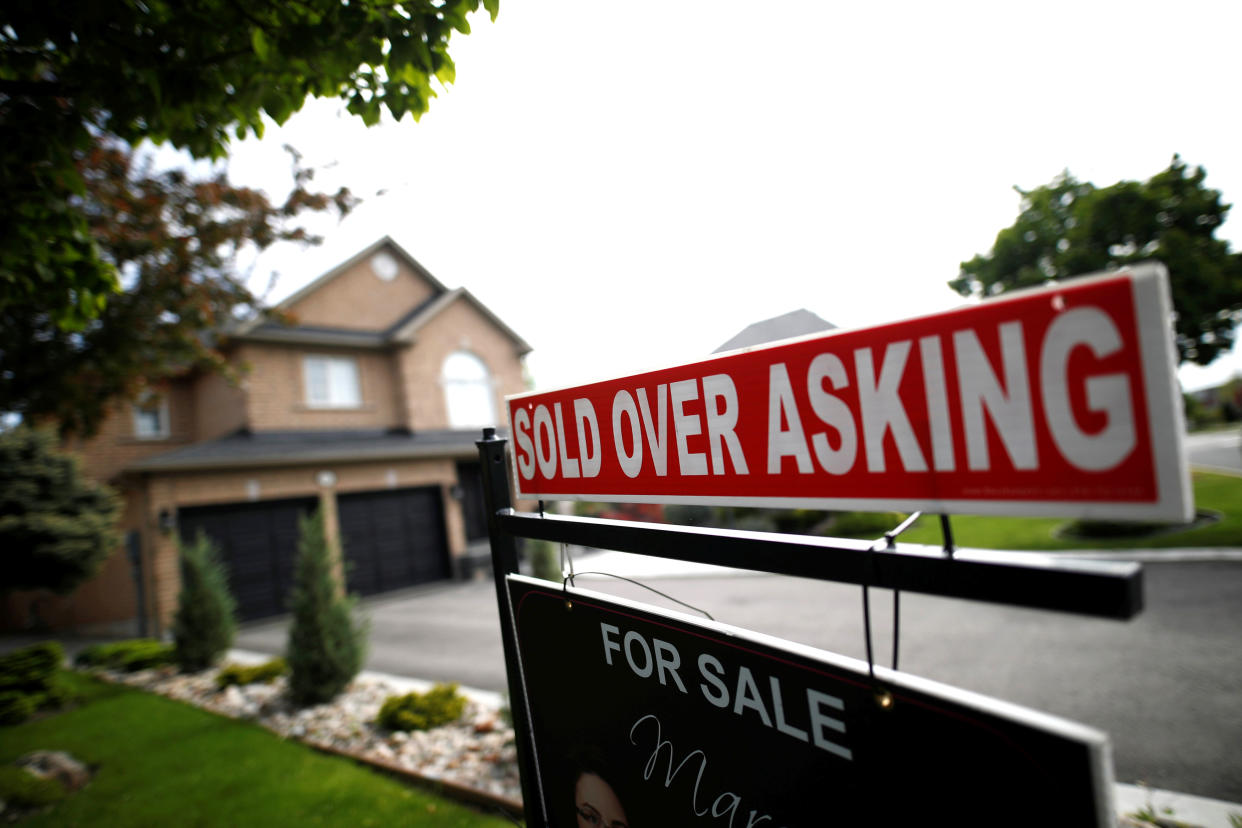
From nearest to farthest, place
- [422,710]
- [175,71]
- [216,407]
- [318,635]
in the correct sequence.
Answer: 1. [175,71]
2. [422,710]
3. [318,635]
4. [216,407]

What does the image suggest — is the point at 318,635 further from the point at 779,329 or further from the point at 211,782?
the point at 779,329

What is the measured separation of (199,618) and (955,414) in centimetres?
1100

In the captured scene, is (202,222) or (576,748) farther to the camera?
(202,222)

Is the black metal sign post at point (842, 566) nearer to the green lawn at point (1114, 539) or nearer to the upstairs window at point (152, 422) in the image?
the green lawn at point (1114, 539)

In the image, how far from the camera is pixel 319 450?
15250 millimetres

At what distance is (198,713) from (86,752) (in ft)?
3.44

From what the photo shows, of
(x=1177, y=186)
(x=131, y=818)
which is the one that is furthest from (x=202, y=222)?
(x=1177, y=186)

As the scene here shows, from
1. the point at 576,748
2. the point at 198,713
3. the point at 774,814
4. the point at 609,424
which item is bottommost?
the point at 198,713

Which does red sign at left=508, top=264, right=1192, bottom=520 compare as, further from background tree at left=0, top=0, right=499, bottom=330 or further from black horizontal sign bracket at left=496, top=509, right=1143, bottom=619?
background tree at left=0, top=0, right=499, bottom=330

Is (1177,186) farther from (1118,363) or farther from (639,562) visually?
(639,562)

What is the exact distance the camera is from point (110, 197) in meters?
7.66

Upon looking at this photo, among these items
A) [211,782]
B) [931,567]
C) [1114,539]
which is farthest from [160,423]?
[1114,539]

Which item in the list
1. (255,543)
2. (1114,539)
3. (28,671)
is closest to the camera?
(28,671)

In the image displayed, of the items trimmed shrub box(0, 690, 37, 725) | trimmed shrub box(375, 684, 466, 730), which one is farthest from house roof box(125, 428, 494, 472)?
trimmed shrub box(375, 684, 466, 730)
